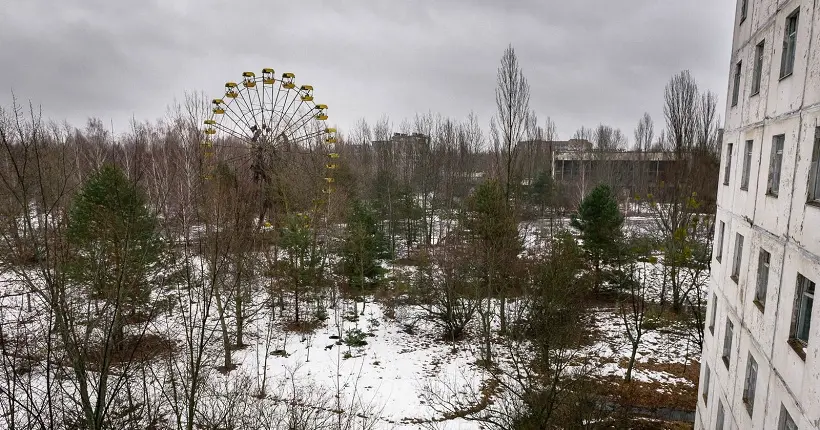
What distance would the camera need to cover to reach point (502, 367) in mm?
17047

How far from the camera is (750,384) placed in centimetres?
816

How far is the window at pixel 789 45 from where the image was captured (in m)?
7.14

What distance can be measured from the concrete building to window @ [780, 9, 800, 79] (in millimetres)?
17

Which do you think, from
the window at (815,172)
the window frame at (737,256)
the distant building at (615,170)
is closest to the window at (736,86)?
the window frame at (737,256)

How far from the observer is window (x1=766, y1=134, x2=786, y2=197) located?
24.9ft

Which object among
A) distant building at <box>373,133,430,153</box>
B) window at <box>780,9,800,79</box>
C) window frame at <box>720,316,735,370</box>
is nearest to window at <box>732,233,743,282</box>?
window frame at <box>720,316,735,370</box>

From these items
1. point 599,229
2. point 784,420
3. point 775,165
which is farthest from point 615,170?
point 784,420

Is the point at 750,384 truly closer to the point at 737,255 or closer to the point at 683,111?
the point at 737,255

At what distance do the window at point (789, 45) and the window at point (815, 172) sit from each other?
1773mm

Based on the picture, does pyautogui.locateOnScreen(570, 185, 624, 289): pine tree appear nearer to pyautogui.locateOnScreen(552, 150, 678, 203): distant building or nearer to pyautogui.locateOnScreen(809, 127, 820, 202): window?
pyautogui.locateOnScreen(809, 127, 820, 202): window

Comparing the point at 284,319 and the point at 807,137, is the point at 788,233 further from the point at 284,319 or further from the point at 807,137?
the point at 284,319

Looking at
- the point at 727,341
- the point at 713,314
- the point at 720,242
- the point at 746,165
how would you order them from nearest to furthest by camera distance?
A: the point at 746,165 → the point at 727,341 → the point at 720,242 → the point at 713,314

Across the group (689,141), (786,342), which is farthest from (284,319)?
(689,141)

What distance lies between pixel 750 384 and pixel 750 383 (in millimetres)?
19
